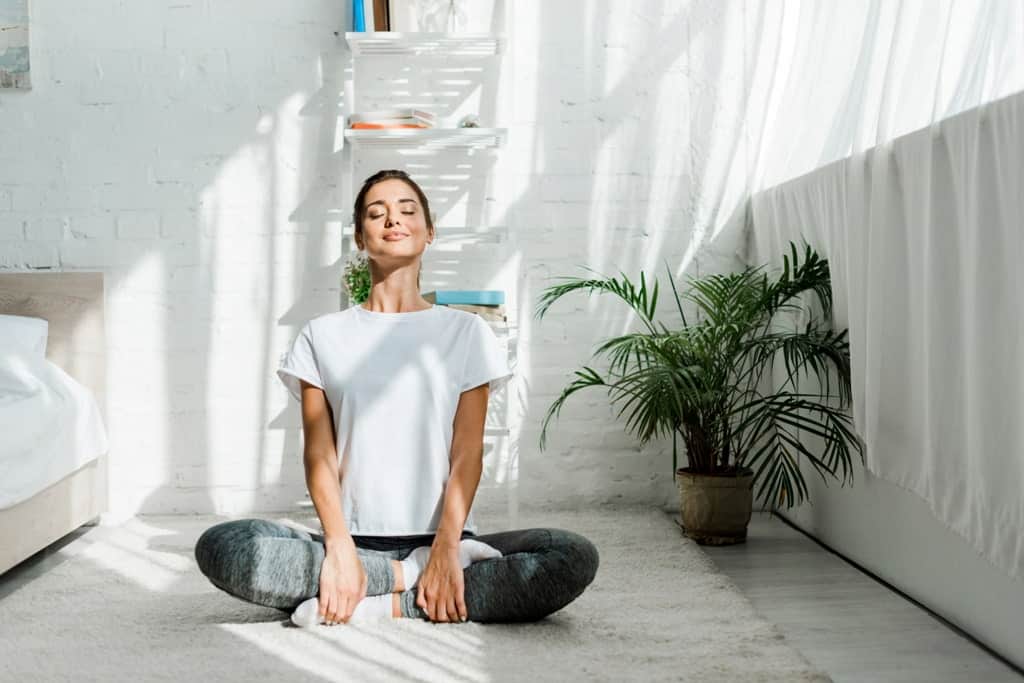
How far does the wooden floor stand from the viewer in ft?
6.55

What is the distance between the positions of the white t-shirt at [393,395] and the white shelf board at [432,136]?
1.18 metres

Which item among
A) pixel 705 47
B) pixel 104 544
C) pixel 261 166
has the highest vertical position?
pixel 705 47

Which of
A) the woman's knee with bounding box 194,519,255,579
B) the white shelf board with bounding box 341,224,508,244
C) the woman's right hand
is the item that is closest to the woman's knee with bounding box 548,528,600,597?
the woman's right hand

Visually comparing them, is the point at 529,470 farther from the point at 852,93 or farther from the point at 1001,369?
the point at 1001,369

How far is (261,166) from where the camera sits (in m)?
3.56

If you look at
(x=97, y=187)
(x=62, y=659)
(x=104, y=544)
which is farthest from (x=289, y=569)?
(x=97, y=187)

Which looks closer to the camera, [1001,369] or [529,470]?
[1001,369]

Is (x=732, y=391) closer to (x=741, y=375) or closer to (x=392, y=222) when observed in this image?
(x=741, y=375)

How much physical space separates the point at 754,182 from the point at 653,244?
0.39 meters

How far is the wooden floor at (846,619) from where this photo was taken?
2.00 m

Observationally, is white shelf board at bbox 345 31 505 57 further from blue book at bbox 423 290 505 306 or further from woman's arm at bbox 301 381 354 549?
woman's arm at bbox 301 381 354 549

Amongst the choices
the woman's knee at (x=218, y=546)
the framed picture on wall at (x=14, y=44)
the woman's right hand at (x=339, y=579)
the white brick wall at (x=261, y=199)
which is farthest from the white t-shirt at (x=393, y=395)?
the framed picture on wall at (x=14, y=44)

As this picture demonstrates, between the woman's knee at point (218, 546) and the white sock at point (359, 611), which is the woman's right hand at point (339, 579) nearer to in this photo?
the white sock at point (359, 611)

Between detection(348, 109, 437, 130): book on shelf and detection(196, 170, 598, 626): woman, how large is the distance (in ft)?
3.49
